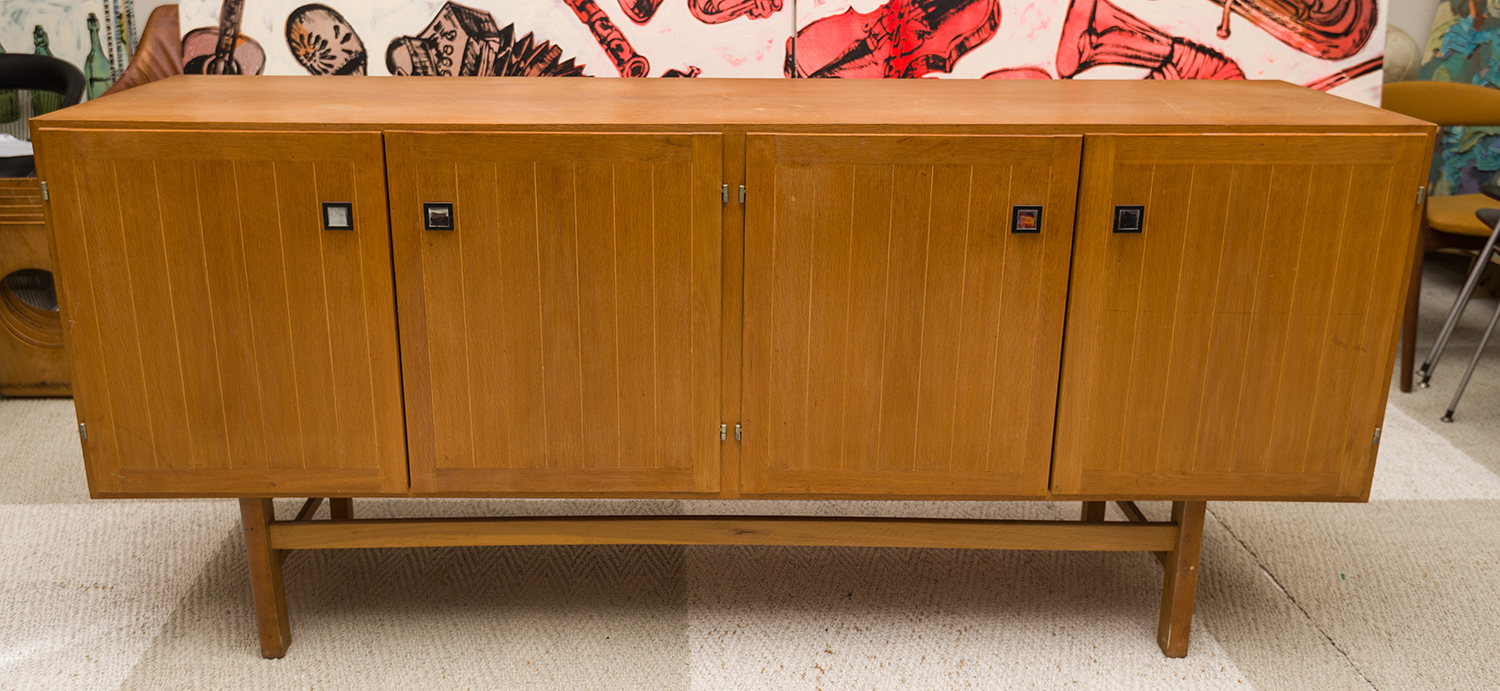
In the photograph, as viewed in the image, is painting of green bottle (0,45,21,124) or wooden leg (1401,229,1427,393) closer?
wooden leg (1401,229,1427,393)

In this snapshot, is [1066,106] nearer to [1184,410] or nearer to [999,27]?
[1184,410]

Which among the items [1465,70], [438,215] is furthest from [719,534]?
[1465,70]

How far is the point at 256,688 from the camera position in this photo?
76.2 inches

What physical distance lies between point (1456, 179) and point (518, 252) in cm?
408

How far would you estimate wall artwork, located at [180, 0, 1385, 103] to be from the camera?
8.78ft

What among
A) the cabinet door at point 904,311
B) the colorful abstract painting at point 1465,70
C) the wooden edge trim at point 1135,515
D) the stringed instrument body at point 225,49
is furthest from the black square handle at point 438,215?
the colorful abstract painting at point 1465,70

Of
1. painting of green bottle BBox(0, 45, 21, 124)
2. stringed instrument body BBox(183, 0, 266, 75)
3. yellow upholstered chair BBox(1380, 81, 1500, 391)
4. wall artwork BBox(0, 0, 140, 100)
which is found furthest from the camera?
painting of green bottle BBox(0, 45, 21, 124)

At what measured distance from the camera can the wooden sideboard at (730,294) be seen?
5.62ft

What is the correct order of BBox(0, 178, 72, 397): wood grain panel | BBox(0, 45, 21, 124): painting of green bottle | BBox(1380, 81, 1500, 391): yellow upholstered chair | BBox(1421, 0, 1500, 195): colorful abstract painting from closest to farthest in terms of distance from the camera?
1. BBox(0, 178, 72, 397): wood grain panel
2. BBox(1380, 81, 1500, 391): yellow upholstered chair
3. BBox(0, 45, 21, 124): painting of green bottle
4. BBox(1421, 0, 1500, 195): colorful abstract painting

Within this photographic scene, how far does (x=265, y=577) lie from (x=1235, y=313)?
1.79 m

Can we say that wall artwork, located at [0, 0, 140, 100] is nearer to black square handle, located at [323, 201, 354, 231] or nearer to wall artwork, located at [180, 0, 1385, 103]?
wall artwork, located at [180, 0, 1385, 103]

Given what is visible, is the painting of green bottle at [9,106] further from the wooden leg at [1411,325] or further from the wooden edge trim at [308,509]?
the wooden leg at [1411,325]

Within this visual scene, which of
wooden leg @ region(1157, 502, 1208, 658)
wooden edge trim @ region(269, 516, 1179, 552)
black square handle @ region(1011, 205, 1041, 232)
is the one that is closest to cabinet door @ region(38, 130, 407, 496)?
wooden edge trim @ region(269, 516, 1179, 552)

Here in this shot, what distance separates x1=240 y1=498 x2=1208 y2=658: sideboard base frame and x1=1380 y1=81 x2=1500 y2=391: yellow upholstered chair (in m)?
1.78
